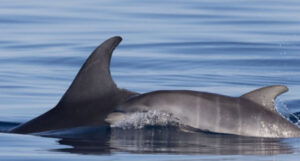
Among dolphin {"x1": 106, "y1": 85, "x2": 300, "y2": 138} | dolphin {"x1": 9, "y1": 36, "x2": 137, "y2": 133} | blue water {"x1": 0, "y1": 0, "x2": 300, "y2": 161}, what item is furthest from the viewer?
dolphin {"x1": 9, "y1": 36, "x2": 137, "y2": 133}

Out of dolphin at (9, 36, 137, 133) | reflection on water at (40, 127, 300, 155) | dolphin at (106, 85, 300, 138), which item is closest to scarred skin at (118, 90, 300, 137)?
dolphin at (106, 85, 300, 138)

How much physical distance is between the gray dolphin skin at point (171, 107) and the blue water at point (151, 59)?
0.52 feet

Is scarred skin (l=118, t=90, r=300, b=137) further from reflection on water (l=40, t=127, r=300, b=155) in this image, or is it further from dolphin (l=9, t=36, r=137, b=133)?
dolphin (l=9, t=36, r=137, b=133)

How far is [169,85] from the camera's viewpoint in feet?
52.1

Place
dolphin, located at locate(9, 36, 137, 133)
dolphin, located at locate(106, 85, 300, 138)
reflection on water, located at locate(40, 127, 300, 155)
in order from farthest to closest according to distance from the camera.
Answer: dolphin, located at locate(9, 36, 137, 133) < dolphin, located at locate(106, 85, 300, 138) < reflection on water, located at locate(40, 127, 300, 155)

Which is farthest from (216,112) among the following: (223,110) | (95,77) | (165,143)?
(95,77)

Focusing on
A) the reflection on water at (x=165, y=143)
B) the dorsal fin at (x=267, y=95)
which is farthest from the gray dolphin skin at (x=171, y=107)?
the reflection on water at (x=165, y=143)

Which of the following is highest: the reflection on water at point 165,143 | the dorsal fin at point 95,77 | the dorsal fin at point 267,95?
the dorsal fin at point 95,77

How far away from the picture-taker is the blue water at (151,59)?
10055 mm

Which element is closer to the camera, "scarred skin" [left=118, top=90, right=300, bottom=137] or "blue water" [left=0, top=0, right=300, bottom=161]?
"blue water" [left=0, top=0, right=300, bottom=161]

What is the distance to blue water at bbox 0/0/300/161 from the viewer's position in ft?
33.0

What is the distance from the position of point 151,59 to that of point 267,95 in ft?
26.4

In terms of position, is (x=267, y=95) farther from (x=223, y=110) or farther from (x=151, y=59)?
(x=151, y=59)

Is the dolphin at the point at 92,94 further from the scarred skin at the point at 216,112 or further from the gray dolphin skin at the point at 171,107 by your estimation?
the scarred skin at the point at 216,112
